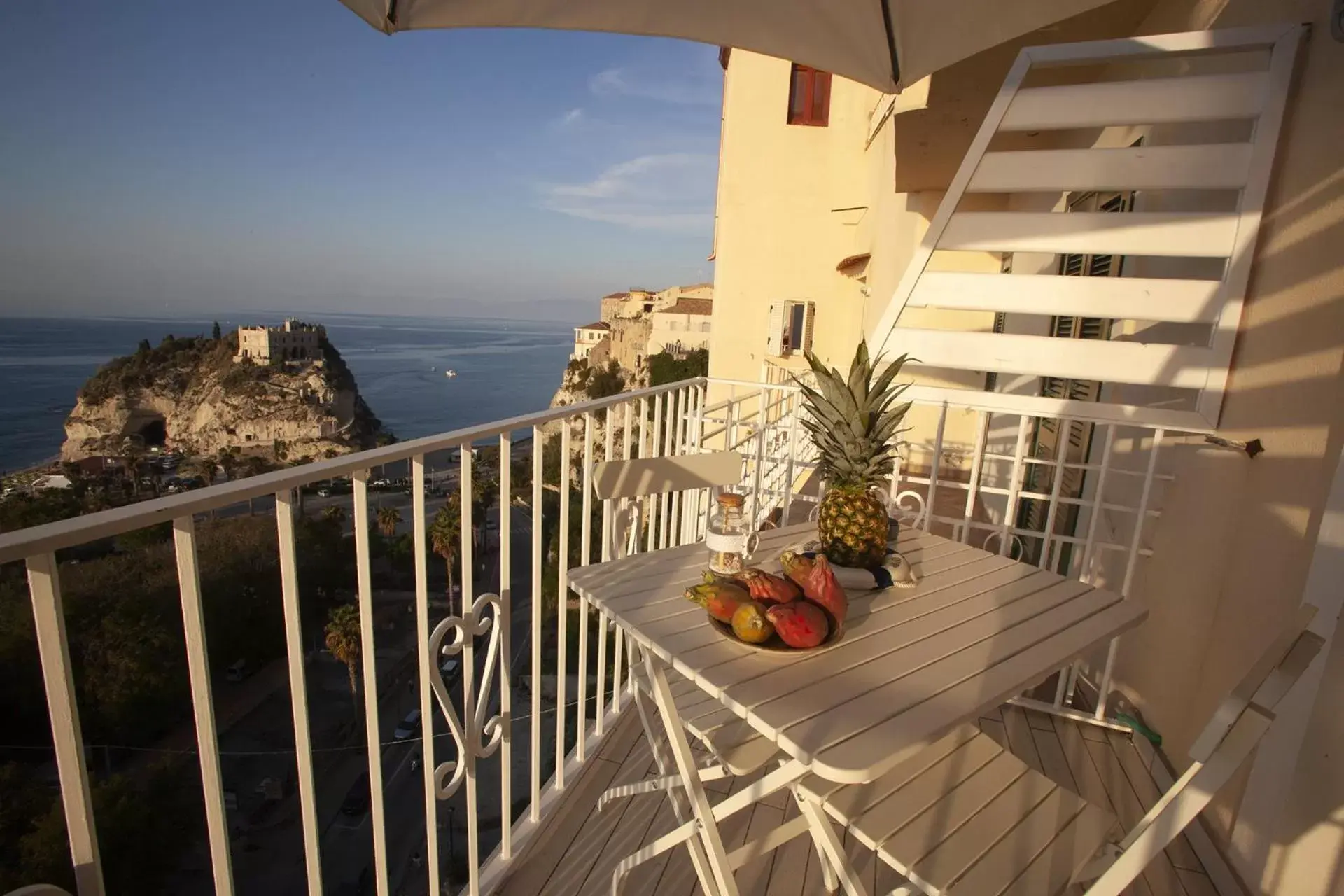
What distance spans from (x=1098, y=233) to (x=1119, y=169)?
0.24 m

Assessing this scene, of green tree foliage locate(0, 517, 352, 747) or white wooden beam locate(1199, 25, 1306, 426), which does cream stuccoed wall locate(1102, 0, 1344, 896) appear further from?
green tree foliage locate(0, 517, 352, 747)

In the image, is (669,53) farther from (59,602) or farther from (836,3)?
(59,602)

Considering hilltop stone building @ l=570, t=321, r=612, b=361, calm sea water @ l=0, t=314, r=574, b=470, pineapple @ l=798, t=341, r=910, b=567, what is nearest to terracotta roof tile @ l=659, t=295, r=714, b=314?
hilltop stone building @ l=570, t=321, r=612, b=361

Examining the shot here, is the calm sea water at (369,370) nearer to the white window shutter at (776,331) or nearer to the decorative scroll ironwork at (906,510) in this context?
the white window shutter at (776,331)

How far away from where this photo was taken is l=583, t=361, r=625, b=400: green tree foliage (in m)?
41.7

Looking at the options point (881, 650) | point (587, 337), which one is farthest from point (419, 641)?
point (587, 337)

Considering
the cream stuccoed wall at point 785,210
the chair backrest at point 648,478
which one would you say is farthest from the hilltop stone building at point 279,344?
the chair backrest at point 648,478

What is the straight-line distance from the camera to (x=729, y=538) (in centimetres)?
156

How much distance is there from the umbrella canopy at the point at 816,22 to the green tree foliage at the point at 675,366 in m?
25.4

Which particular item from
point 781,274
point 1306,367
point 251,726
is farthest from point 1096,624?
point 251,726

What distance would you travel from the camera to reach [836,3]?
192cm

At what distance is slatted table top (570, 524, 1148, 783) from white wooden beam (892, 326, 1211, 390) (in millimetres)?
944

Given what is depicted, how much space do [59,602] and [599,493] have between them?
1229 mm

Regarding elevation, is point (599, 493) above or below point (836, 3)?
below
